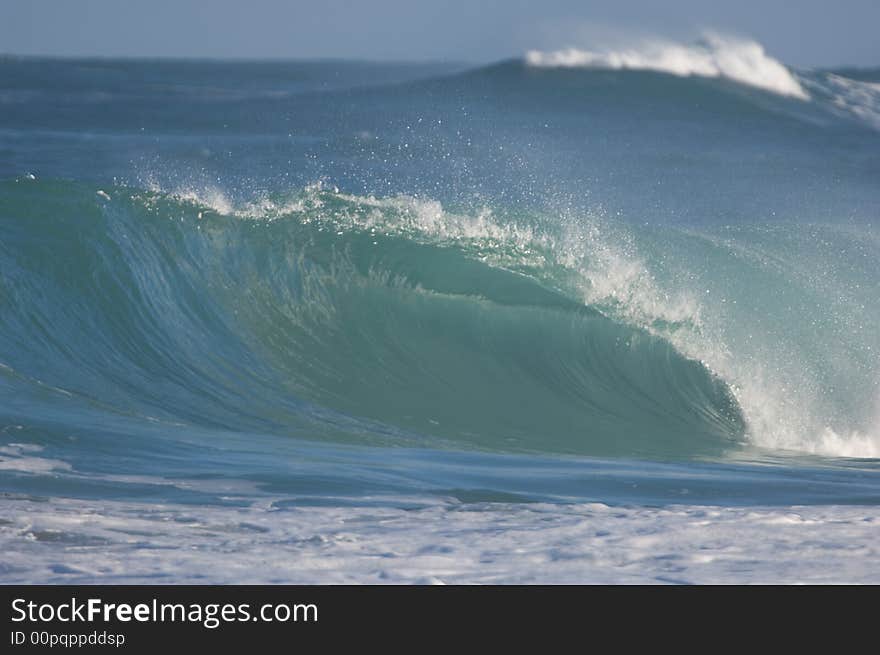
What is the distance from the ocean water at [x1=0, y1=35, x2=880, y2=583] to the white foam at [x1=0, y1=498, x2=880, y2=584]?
16 mm

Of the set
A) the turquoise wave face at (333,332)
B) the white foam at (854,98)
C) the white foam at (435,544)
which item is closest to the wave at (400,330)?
the turquoise wave face at (333,332)

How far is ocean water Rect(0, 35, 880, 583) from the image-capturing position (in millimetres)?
4109

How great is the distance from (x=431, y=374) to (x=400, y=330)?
827 millimetres

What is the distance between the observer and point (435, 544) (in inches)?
159

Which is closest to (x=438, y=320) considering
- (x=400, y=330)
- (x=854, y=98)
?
(x=400, y=330)

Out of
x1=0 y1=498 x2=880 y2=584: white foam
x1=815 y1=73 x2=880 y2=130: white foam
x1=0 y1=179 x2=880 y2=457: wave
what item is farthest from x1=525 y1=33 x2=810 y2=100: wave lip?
x1=0 y1=498 x2=880 y2=584: white foam

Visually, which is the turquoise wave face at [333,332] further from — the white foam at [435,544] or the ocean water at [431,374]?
the white foam at [435,544]

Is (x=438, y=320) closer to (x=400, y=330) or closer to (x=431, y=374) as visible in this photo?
(x=400, y=330)

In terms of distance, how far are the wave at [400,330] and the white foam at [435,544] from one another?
2215mm

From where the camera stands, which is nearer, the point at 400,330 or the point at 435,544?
the point at 435,544

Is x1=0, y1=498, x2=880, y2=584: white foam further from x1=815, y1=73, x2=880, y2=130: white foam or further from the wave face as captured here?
x1=815, y1=73, x2=880, y2=130: white foam

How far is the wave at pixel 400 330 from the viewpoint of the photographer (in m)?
7.41
